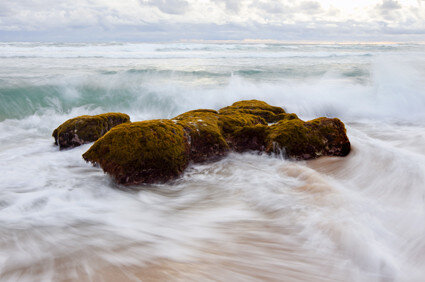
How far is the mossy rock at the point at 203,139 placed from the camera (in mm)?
4781

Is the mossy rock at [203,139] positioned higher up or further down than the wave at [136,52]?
further down

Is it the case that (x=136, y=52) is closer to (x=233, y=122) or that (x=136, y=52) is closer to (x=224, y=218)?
(x=233, y=122)

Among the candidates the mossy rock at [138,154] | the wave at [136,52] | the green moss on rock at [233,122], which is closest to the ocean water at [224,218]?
the mossy rock at [138,154]

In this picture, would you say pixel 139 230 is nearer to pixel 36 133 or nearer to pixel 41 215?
pixel 41 215

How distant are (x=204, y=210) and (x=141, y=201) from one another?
0.85m

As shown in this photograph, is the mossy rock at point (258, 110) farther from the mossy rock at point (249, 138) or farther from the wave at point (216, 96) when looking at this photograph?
the wave at point (216, 96)

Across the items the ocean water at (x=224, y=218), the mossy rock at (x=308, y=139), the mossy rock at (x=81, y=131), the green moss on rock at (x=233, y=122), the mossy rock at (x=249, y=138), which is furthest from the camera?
the mossy rock at (x=81, y=131)

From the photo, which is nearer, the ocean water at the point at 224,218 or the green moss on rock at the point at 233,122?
the ocean water at the point at 224,218

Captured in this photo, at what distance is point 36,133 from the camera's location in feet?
25.9

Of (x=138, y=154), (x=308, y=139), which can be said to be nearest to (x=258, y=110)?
(x=308, y=139)

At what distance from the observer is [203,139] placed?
4879 mm

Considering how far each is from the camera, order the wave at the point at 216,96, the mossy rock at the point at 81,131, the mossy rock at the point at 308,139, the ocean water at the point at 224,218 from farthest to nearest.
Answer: the wave at the point at 216,96 < the mossy rock at the point at 81,131 < the mossy rock at the point at 308,139 < the ocean water at the point at 224,218

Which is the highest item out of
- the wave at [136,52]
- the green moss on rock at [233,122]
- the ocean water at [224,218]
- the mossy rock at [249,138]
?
the wave at [136,52]

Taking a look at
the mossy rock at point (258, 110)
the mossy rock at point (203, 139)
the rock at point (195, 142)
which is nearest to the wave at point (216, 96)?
the mossy rock at point (258, 110)
